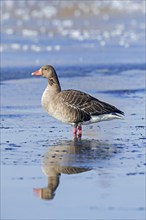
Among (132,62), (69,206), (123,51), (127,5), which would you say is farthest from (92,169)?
Answer: (127,5)

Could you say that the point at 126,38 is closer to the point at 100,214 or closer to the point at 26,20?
the point at 26,20

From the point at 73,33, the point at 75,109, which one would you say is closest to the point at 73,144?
the point at 75,109

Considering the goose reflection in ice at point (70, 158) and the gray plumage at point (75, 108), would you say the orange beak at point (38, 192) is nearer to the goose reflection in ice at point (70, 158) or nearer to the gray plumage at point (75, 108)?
the goose reflection in ice at point (70, 158)

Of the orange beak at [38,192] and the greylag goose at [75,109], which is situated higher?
the orange beak at [38,192]

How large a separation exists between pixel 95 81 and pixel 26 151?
10.0 metres

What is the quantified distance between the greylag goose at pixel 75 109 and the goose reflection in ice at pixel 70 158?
54 cm

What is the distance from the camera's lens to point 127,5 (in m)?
62.9

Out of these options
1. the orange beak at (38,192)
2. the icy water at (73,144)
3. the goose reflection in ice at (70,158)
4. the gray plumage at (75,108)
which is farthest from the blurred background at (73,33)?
the orange beak at (38,192)

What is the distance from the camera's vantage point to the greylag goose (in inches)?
490

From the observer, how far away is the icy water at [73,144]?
26.9ft

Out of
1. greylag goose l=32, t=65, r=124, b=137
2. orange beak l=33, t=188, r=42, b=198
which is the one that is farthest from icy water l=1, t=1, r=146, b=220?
greylag goose l=32, t=65, r=124, b=137

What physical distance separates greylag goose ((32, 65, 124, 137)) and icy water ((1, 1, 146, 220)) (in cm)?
26

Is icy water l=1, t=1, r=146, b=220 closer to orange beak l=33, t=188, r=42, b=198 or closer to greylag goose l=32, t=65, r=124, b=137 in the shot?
orange beak l=33, t=188, r=42, b=198

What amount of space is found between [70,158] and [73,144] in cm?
116
